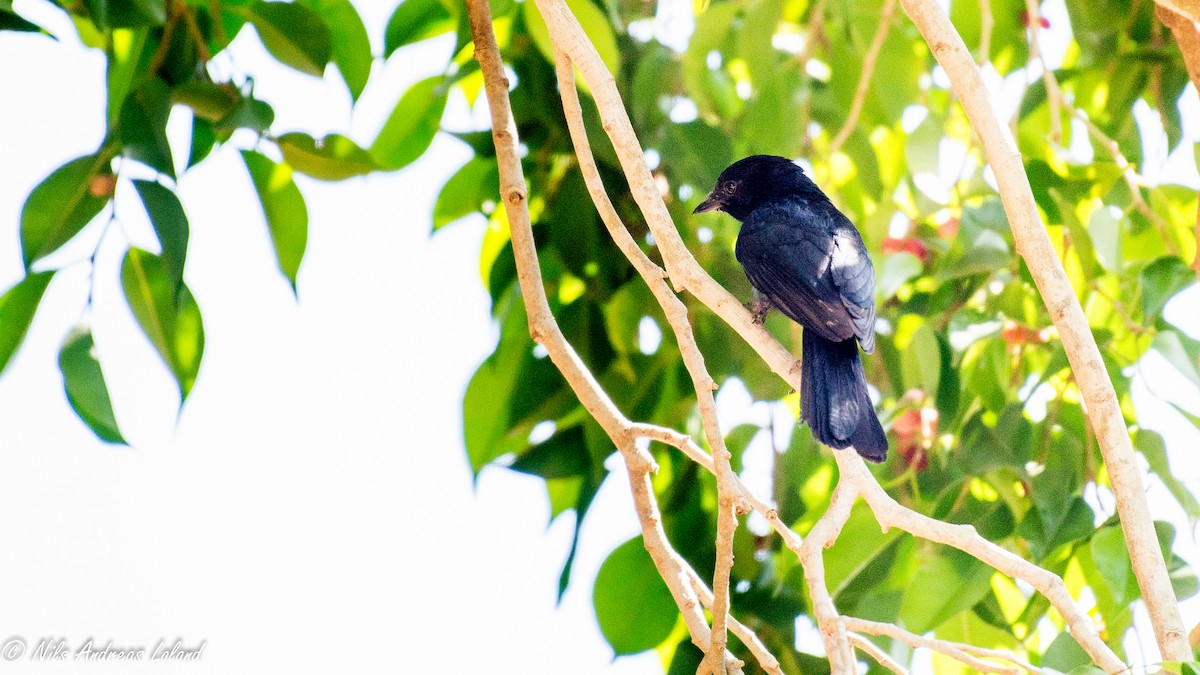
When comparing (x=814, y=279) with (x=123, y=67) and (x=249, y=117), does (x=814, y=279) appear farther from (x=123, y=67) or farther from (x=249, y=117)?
(x=123, y=67)

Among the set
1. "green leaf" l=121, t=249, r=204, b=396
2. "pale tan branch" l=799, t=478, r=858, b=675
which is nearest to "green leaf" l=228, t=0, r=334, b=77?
"green leaf" l=121, t=249, r=204, b=396

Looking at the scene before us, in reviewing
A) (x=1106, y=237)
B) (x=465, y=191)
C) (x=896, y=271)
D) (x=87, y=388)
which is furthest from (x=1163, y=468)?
(x=87, y=388)

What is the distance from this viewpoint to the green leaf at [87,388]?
258 centimetres

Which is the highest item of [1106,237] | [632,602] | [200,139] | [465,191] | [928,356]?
[200,139]

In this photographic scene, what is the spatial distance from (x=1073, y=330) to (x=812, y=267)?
3.32 ft

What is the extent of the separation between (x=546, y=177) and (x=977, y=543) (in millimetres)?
2034

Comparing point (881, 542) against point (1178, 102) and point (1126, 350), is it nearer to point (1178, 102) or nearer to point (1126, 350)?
point (1126, 350)

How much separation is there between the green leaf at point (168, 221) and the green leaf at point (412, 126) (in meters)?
0.77

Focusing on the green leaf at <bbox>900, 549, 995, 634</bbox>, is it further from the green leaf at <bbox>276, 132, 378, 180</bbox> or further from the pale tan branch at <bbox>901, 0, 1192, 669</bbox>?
the green leaf at <bbox>276, 132, 378, 180</bbox>

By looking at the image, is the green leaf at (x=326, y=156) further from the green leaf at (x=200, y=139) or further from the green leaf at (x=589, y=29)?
the green leaf at (x=589, y=29)

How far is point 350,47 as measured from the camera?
3.03m

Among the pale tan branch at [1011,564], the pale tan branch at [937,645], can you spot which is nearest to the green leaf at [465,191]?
the pale tan branch at [1011,564]

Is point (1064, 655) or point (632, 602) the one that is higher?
point (1064, 655)

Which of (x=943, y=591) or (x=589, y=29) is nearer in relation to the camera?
(x=943, y=591)
